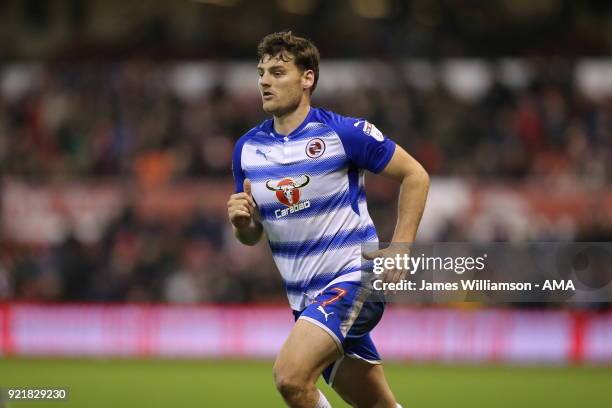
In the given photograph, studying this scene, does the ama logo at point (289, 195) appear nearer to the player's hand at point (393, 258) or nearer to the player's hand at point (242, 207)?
the player's hand at point (242, 207)

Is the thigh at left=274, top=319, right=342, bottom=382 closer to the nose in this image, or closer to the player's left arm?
the player's left arm

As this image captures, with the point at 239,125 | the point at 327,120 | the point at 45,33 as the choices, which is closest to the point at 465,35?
the point at 239,125

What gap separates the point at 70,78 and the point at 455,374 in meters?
10.8

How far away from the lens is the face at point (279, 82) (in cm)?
654

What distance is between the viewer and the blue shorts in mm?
6195

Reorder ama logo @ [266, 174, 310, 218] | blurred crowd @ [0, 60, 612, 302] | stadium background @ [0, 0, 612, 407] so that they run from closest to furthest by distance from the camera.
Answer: ama logo @ [266, 174, 310, 218]
stadium background @ [0, 0, 612, 407]
blurred crowd @ [0, 60, 612, 302]

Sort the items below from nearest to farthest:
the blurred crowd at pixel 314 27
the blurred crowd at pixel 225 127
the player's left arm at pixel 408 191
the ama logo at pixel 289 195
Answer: the player's left arm at pixel 408 191
the ama logo at pixel 289 195
the blurred crowd at pixel 225 127
the blurred crowd at pixel 314 27

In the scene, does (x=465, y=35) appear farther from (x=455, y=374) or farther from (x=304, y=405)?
(x=304, y=405)

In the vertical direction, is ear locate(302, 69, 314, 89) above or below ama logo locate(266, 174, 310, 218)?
above

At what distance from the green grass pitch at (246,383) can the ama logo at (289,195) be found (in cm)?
429

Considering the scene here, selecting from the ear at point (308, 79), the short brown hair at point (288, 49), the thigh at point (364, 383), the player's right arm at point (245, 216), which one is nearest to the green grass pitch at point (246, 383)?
the thigh at point (364, 383)

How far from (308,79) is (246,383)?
6718 millimetres

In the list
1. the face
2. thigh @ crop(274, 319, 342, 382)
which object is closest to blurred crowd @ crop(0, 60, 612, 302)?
the face

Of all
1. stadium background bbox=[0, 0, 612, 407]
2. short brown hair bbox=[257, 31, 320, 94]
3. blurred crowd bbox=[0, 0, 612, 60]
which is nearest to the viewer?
short brown hair bbox=[257, 31, 320, 94]
